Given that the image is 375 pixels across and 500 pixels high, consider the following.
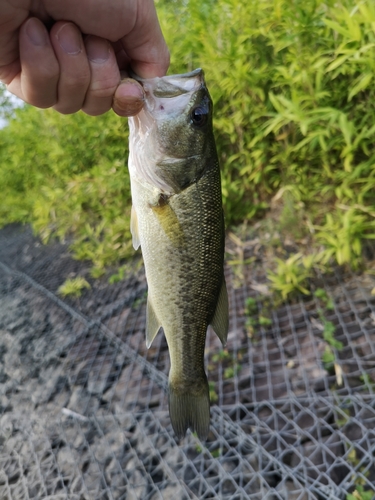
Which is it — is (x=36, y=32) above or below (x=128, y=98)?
above

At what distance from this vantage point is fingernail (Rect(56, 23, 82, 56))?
3.81 feet

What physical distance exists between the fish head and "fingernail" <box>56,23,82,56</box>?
0.80 ft

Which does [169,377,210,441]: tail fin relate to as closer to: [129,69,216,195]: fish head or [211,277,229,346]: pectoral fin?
[211,277,229,346]: pectoral fin

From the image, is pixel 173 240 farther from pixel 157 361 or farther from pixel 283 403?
pixel 157 361

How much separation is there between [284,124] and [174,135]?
1.78 m

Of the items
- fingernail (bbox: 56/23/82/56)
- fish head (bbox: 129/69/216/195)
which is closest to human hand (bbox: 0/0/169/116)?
fingernail (bbox: 56/23/82/56)

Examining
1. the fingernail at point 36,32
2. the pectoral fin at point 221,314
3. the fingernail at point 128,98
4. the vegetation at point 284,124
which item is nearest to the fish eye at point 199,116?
the fingernail at point 128,98

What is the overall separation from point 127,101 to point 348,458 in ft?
6.91

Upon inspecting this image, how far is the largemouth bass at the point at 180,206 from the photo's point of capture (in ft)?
4.37

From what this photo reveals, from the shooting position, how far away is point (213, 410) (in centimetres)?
235

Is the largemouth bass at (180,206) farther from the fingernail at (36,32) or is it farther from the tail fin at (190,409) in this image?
the fingernail at (36,32)

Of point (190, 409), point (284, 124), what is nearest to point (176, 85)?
point (190, 409)

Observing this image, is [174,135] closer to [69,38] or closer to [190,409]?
[69,38]

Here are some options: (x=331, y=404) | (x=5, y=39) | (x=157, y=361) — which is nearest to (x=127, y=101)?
(x=5, y=39)
